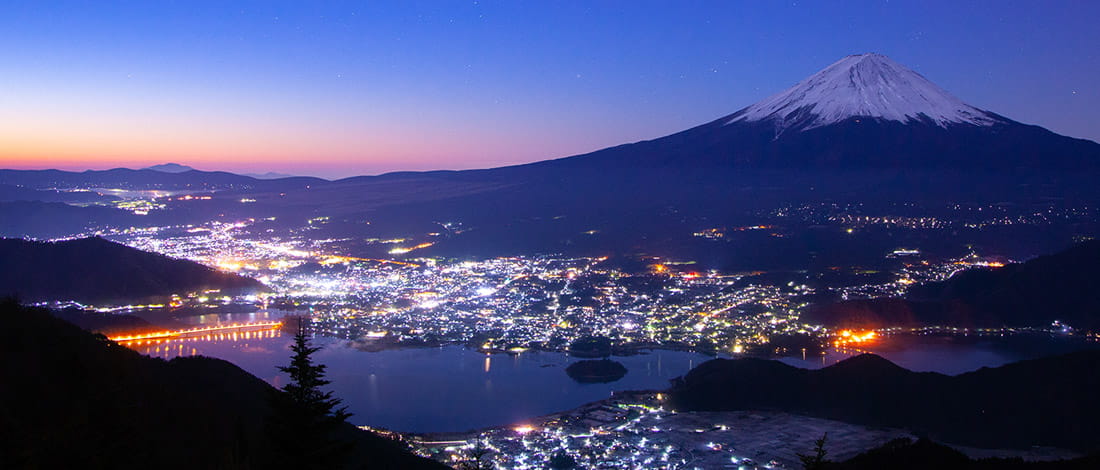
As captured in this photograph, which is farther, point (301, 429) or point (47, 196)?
point (47, 196)

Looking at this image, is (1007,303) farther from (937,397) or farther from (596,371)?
(596,371)

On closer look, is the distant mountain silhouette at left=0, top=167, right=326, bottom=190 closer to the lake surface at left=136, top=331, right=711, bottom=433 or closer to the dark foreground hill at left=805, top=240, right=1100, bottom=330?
the lake surface at left=136, top=331, right=711, bottom=433

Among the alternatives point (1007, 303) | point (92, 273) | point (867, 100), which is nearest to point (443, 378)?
point (92, 273)

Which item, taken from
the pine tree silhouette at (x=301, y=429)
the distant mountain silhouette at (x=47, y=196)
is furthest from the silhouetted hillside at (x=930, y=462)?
the distant mountain silhouette at (x=47, y=196)

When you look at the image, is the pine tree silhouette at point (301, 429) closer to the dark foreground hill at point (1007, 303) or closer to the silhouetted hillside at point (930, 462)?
the silhouetted hillside at point (930, 462)

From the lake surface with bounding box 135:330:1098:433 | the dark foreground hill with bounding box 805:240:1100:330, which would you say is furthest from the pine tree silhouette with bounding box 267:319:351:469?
the dark foreground hill with bounding box 805:240:1100:330

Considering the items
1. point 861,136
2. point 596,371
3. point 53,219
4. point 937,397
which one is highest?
point 861,136
